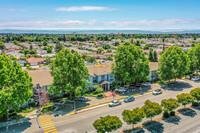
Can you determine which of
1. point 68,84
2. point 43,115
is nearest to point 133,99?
point 68,84

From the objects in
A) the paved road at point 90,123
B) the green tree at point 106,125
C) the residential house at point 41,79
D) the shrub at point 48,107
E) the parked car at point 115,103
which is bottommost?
the paved road at point 90,123

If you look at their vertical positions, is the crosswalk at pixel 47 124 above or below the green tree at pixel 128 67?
below

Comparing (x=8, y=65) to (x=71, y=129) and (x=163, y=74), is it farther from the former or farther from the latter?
(x=163, y=74)

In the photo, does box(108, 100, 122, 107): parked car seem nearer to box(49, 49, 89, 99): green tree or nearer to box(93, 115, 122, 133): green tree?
→ box(49, 49, 89, 99): green tree

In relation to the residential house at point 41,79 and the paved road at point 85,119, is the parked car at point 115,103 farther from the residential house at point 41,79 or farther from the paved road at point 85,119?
the residential house at point 41,79

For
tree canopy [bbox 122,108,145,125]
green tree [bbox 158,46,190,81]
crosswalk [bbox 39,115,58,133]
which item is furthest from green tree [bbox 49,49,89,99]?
green tree [bbox 158,46,190,81]

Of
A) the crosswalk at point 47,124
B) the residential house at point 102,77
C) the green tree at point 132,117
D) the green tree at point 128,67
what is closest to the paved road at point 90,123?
the crosswalk at point 47,124

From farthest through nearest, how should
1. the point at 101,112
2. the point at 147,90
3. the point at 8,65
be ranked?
the point at 147,90 < the point at 101,112 < the point at 8,65
